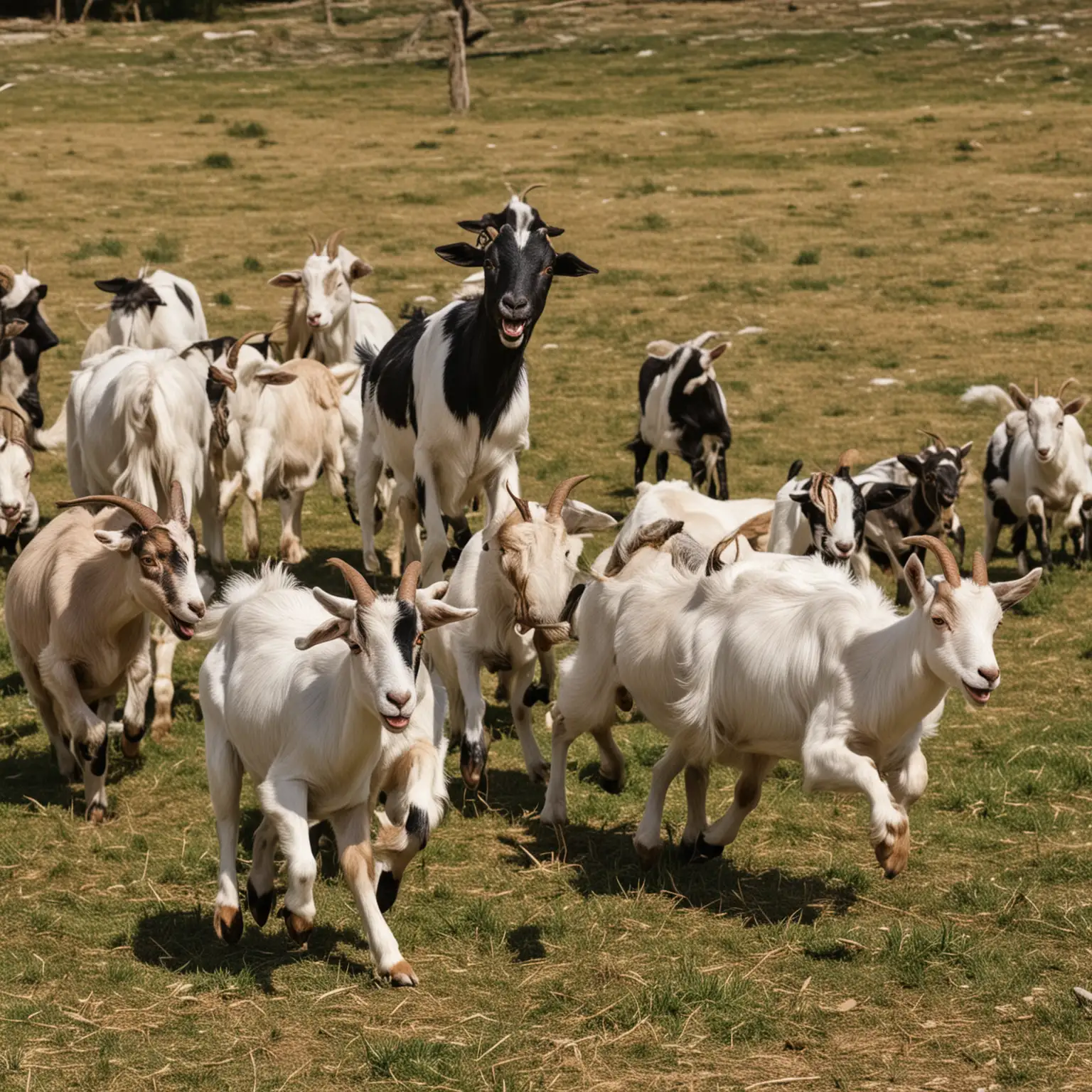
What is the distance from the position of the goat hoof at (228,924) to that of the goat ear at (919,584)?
9.25 ft

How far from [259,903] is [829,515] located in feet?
15.1

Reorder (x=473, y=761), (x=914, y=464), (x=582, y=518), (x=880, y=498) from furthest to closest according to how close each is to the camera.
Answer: (x=914, y=464), (x=880, y=498), (x=582, y=518), (x=473, y=761)

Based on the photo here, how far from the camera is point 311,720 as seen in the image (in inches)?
243

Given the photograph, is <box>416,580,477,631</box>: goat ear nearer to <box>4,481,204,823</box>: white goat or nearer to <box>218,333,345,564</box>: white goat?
<box>4,481,204,823</box>: white goat

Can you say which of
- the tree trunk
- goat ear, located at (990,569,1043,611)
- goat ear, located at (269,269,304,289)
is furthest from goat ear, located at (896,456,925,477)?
the tree trunk

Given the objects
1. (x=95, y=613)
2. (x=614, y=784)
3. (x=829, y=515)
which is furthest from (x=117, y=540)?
(x=829, y=515)

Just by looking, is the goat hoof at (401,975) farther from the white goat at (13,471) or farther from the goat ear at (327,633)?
the white goat at (13,471)

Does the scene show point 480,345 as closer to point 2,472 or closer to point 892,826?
point 2,472

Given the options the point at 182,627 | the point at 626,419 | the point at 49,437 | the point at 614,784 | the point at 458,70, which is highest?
the point at 458,70

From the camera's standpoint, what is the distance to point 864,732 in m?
6.65

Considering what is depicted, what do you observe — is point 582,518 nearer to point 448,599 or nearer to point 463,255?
point 448,599

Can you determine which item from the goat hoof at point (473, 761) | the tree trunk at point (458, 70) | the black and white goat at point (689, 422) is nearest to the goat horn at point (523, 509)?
the goat hoof at point (473, 761)

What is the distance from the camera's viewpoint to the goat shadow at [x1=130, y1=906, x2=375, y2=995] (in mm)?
6402

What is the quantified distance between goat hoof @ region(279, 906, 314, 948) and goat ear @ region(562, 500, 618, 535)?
2.85 meters
